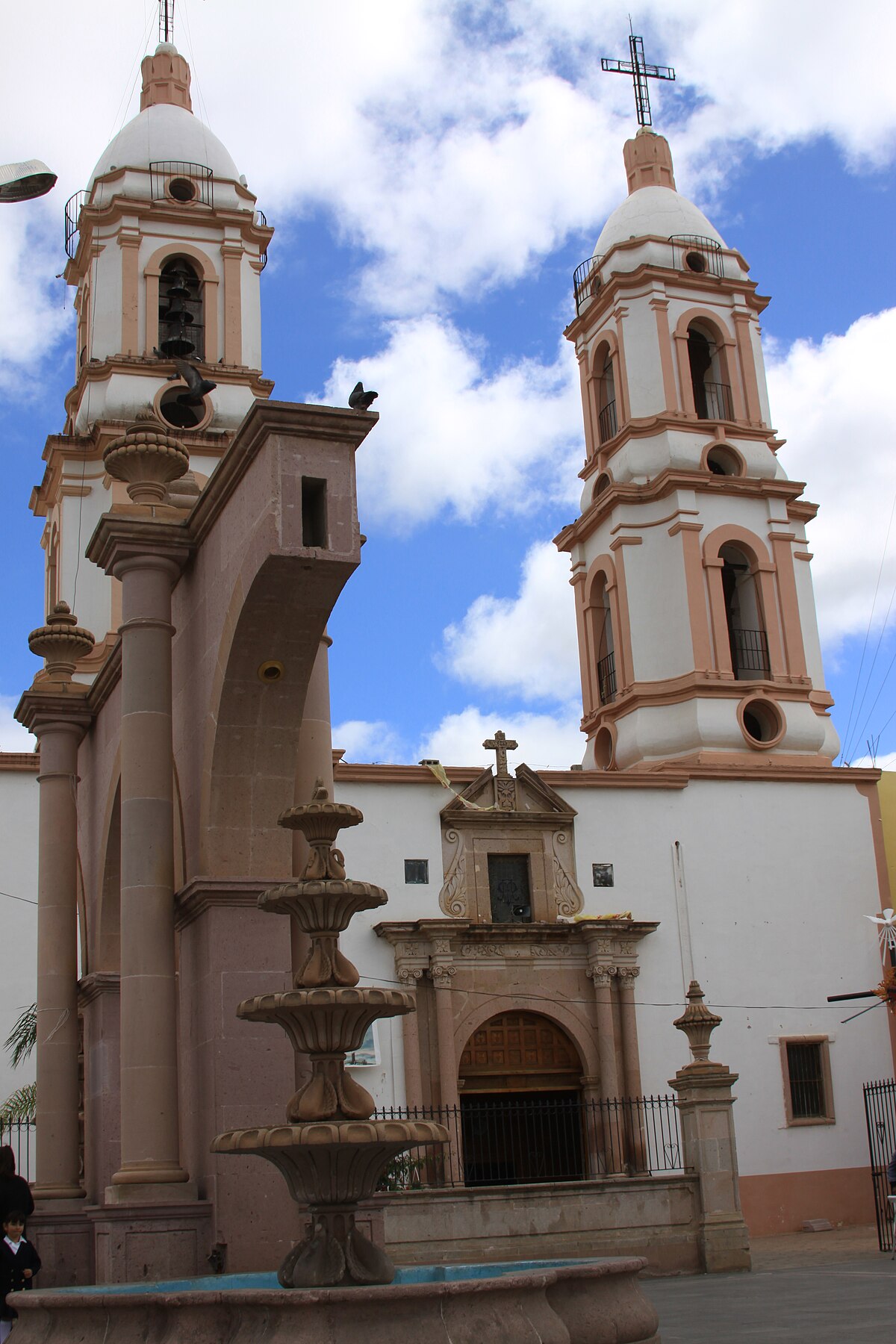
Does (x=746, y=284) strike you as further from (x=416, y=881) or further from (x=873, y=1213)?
(x=873, y=1213)

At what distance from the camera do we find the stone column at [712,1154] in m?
16.3

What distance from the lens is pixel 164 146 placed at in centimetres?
2881

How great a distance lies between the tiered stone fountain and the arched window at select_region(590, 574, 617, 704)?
20.6 metres

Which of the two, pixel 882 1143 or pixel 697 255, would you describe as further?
pixel 697 255

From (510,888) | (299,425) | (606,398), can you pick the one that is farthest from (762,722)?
(299,425)

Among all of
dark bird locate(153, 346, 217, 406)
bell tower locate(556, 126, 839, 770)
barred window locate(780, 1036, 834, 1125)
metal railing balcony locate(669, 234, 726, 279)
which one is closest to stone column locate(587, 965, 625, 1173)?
barred window locate(780, 1036, 834, 1125)

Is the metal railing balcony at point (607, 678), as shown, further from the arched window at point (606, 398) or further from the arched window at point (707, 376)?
the arched window at point (707, 376)

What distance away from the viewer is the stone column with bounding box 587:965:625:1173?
72.2 ft

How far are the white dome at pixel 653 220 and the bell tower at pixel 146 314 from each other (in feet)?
23.8

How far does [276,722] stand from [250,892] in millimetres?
1083

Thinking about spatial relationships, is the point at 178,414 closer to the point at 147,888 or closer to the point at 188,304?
the point at 188,304

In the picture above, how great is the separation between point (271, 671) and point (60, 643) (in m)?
4.65

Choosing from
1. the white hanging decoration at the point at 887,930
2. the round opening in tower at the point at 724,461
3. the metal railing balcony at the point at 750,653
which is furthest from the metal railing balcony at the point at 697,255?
the white hanging decoration at the point at 887,930

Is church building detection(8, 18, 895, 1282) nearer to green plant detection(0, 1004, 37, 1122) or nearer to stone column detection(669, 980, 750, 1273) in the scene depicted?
stone column detection(669, 980, 750, 1273)
